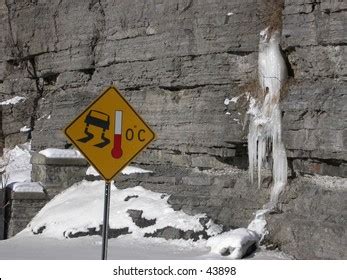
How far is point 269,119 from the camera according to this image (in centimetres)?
1139

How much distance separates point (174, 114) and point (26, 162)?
6.07 meters

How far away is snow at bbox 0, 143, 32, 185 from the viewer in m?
16.3

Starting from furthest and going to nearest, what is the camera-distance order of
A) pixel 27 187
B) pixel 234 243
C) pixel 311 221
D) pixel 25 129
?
pixel 25 129 < pixel 27 187 < pixel 311 221 < pixel 234 243

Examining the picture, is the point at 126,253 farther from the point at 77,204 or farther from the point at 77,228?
the point at 77,204

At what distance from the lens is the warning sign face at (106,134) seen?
22.0 ft

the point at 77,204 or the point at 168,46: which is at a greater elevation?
the point at 168,46

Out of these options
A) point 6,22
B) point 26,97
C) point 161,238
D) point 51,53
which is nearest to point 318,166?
point 161,238

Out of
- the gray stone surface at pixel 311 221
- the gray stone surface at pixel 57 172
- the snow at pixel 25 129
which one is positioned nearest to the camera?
the gray stone surface at pixel 311 221

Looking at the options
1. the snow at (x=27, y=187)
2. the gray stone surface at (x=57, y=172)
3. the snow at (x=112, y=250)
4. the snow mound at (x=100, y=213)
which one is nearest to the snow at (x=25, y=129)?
the gray stone surface at (x=57, y=172)

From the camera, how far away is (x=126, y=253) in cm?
1010

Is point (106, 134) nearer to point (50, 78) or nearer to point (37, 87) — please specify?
point (50, 78)

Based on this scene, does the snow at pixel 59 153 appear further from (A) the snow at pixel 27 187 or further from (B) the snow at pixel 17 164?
Answer: (B) the snow at pixel 17 164

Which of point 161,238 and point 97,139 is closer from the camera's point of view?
point 97,139

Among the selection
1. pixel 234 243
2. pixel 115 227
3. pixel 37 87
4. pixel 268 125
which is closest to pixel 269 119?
pixel 268 125
